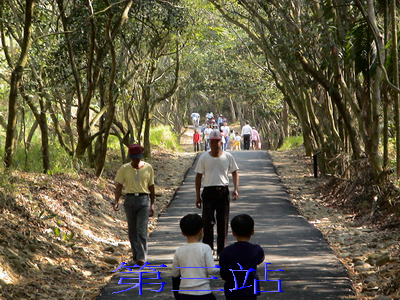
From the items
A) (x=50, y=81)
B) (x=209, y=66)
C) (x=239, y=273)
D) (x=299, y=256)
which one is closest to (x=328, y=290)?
(x=299, y=256)

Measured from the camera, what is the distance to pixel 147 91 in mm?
21344

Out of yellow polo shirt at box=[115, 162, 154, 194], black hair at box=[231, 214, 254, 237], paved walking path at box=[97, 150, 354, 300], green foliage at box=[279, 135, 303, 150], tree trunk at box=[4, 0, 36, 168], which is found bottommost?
paved walking path at box=[97, 150, 354, 300]

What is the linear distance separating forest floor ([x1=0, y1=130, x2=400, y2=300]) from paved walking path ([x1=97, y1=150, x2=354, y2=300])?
283 millimetres

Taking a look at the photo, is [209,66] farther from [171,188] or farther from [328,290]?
[328,290]

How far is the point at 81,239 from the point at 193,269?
575 centimetres

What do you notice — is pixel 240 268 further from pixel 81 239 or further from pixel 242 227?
pixel 81 239

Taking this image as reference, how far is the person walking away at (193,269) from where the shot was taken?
4.37 m

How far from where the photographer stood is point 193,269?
4.44m

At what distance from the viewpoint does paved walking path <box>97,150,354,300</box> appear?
22.1 ft

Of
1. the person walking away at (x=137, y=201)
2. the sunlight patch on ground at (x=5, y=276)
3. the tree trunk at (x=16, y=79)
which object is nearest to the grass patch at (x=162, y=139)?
the tree trunk at (x=16, y=79)

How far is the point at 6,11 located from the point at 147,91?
27.4ft

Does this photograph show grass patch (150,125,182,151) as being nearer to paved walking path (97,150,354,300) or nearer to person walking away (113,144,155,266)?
paved walking path (97,150,354,300)

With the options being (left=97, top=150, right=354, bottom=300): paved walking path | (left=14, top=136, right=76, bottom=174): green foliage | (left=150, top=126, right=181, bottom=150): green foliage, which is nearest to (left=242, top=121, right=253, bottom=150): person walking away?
(left=150, top=126, right=181, bottom=150): green foliage

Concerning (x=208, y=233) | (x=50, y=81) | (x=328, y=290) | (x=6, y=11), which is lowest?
(x=328, y=290)
